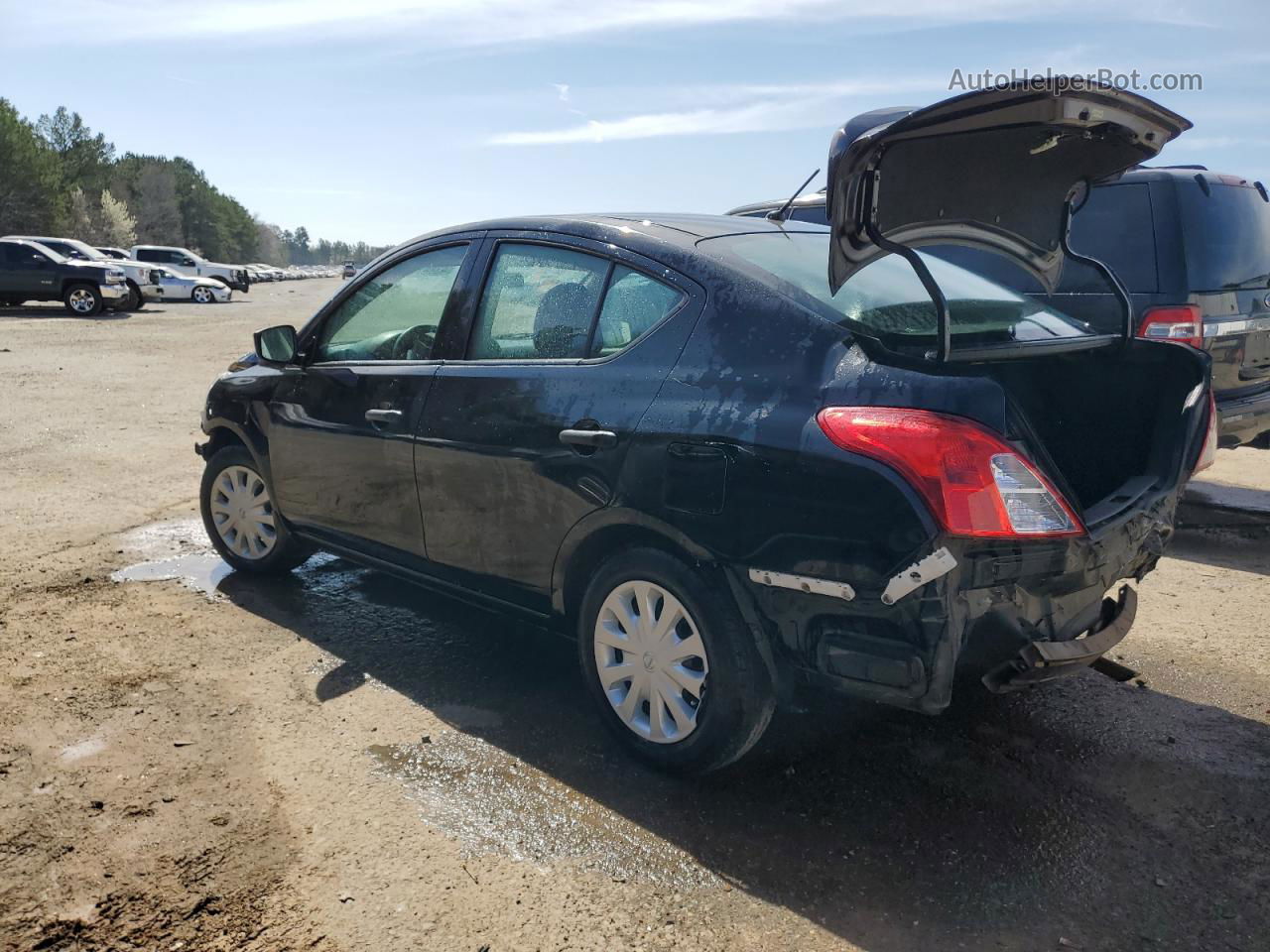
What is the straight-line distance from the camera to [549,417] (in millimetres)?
3451

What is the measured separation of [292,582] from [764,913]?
336 centimetres

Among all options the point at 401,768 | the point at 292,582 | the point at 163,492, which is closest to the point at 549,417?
the point at 401,768

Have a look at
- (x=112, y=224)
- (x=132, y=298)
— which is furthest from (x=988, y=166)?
(x=112, y=224)

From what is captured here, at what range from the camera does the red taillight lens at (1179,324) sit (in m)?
→ 5.71

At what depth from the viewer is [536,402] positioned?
11.5 feet

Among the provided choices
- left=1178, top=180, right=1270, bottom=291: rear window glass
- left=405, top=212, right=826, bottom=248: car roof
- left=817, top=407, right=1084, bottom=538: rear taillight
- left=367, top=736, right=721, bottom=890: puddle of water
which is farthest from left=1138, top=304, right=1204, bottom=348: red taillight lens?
left=367, top=736, right=721, bottom=890: puddle of water

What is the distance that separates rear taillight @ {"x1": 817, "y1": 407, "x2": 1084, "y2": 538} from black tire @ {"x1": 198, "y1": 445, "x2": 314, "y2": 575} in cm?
321

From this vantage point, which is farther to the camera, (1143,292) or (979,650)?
(1143,292)

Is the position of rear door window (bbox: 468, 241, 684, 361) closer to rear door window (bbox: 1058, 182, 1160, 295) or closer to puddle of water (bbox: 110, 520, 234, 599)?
puddle of water (bbox: 110, 520, 234, 599)

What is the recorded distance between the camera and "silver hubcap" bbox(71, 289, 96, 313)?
Answer: 79.8 feet

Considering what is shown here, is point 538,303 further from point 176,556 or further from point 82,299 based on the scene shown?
point 82,299

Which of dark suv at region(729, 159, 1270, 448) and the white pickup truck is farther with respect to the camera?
the white pickup truck

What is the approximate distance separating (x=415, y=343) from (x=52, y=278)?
79.5 ft

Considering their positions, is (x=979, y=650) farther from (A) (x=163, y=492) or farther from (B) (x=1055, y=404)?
(A) (x=163, y=492)
